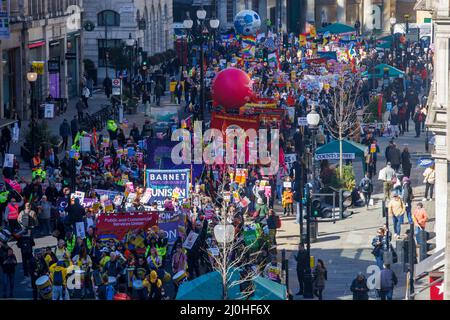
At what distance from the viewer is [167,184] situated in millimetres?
39938

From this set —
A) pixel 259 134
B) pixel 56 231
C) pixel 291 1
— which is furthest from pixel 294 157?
pixel 291 1

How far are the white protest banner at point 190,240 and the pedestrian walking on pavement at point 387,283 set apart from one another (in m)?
4.80

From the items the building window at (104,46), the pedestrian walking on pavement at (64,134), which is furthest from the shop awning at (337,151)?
the building window at (104,46)

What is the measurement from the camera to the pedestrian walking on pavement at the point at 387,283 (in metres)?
32.7

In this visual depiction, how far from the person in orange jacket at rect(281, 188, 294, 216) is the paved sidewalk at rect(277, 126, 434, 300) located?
0.52 m

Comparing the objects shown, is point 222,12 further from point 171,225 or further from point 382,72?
point 171,225

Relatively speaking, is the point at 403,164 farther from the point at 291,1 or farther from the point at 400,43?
the point at 291,1

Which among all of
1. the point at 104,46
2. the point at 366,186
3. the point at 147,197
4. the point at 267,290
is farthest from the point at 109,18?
the point at 267,290

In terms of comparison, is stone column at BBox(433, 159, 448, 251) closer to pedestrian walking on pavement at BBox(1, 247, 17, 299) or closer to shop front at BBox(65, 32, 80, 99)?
pedestrian walking on pavement at BBox(1, 247, 17, 299)

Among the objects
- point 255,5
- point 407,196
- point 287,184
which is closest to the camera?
point 407,196

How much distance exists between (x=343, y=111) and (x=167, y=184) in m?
20.0

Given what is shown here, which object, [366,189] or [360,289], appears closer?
[360,289]

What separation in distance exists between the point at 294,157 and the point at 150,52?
50.6m

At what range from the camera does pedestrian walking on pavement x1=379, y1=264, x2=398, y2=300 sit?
32.7 meters
